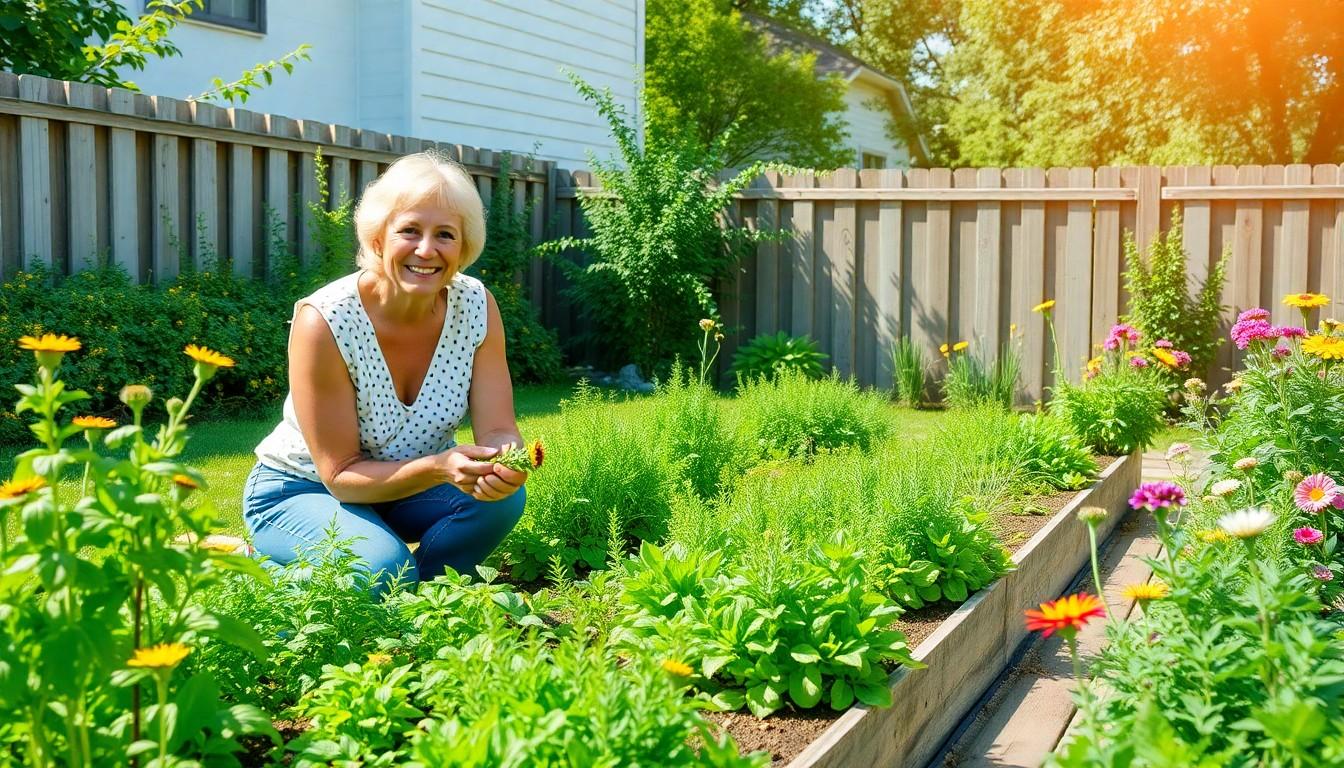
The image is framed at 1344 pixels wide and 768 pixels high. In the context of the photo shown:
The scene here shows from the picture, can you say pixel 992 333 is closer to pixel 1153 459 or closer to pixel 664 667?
pixel 1153 459

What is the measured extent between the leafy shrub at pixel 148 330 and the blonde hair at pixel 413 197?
300 cm

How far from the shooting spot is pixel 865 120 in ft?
83.1

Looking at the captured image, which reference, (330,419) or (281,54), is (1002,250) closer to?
(281,54)

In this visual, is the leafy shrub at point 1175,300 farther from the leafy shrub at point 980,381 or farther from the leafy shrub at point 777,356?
the leafy shrub at point 777,356

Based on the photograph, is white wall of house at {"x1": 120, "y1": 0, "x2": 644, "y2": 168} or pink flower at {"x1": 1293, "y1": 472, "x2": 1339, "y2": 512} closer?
pink flower at {"x1": 1293, "y1": 472, "x2": 1339, "y2": 512}

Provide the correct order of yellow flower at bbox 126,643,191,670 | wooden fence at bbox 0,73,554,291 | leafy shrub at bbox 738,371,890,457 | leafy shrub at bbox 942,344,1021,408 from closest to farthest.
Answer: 1. yellow flower at bbox 126,643,191,670
2. leafy shrub at bbox 738,371,890,457
3. wooden fence at bbox 0,73,554,291
4. leafy shrub at bbox 942,344,1021,408

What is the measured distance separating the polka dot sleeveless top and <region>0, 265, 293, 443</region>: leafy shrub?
2.74 meters

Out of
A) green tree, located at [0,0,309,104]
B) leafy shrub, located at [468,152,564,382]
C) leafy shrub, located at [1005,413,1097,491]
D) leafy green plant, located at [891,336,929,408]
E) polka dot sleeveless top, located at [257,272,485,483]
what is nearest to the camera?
polka dot sleeveless top, located at [257,272,485,483]

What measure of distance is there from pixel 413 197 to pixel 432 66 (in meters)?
8.12

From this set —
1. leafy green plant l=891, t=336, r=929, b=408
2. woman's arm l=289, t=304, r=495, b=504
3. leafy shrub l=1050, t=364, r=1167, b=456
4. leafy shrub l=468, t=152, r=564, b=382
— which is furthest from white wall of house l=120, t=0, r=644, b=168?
woman's arm l=289, t=304, r=495, b=504

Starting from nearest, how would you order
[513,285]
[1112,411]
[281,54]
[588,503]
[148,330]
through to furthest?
[588,503] < [1112,411] < [148,330] < [513,285] < [281,54]

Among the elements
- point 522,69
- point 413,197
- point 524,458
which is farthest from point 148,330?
point 522,69

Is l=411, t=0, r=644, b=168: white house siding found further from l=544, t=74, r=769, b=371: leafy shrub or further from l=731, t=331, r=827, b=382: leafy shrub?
l=731, t=331, r=827, b=382: leafy shrub

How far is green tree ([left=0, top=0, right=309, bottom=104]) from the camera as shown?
7.00 metres
